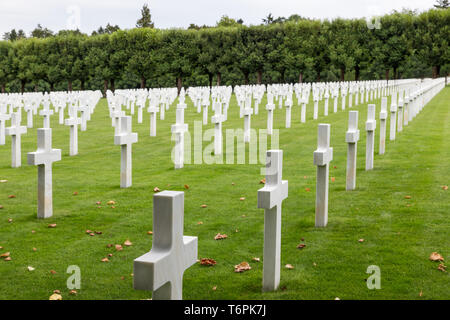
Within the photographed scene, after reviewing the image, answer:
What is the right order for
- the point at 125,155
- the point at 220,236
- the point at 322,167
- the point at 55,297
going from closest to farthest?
the point at 55,297 < the point at 220,236 < the point at 322,167 < the point at 125,155

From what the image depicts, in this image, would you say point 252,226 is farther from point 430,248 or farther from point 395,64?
point 395,64

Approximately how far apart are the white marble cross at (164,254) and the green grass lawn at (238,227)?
1654 mm

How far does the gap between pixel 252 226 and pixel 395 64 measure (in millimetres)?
54475

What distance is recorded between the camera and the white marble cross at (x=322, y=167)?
6.69 metres

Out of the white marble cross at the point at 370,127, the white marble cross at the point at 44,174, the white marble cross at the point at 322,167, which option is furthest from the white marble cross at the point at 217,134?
the white marble cross at the point at 322,167

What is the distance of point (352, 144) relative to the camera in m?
8.80

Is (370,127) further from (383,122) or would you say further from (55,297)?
(55,297)

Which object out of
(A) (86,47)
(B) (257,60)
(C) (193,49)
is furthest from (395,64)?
(A) (86,47)

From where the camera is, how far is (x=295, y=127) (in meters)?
19.5

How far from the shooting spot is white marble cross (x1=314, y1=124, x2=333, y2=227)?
669cm

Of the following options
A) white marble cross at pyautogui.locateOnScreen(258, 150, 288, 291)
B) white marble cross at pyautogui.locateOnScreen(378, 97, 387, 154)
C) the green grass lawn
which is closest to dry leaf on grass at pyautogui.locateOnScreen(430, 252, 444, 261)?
the green grass lawn

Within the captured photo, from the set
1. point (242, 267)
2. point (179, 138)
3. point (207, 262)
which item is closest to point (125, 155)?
point (179, 138)

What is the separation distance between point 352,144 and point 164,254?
6.18 meters

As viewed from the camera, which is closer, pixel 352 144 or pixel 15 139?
pixel 352 144
